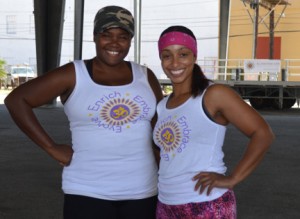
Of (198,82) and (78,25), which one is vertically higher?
(78,25)

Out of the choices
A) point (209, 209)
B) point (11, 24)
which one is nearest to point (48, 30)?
point (209, 209)

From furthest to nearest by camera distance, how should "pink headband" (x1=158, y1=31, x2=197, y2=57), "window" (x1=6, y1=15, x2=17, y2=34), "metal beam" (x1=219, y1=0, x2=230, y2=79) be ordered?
1. "window" (x1=6, y1=15, x2=17, y2=34)
2. "metal beam" (x1=219, y1=0, x2=230, y2=79)
3. "pink headband" (x1=158, y1=31, x2=197, y2=57)

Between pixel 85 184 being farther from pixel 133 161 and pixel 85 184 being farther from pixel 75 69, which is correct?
pixel 75 69

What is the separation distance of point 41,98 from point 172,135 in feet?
2.10

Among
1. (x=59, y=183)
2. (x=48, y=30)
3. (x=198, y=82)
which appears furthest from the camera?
(x=48, y=30)

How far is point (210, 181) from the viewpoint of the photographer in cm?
213

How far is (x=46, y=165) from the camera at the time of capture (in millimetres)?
7871

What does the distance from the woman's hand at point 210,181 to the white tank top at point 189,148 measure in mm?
24

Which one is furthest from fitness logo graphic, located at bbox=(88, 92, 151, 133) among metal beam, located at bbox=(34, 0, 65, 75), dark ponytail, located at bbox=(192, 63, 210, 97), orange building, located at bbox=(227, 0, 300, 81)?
orange building, located at bbox=(227, 0, 300, 81)

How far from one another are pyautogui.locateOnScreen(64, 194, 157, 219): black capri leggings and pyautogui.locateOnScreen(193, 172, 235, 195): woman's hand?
34 cm

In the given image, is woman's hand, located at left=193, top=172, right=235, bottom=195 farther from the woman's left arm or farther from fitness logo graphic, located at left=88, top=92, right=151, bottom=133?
fitness logo graphic, located at left=88, top=92, right=151, bottom=133

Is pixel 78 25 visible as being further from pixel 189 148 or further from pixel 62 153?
pixel 189 148

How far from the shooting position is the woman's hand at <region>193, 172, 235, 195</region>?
2.13 meters

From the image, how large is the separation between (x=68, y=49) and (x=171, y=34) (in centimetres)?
3787
